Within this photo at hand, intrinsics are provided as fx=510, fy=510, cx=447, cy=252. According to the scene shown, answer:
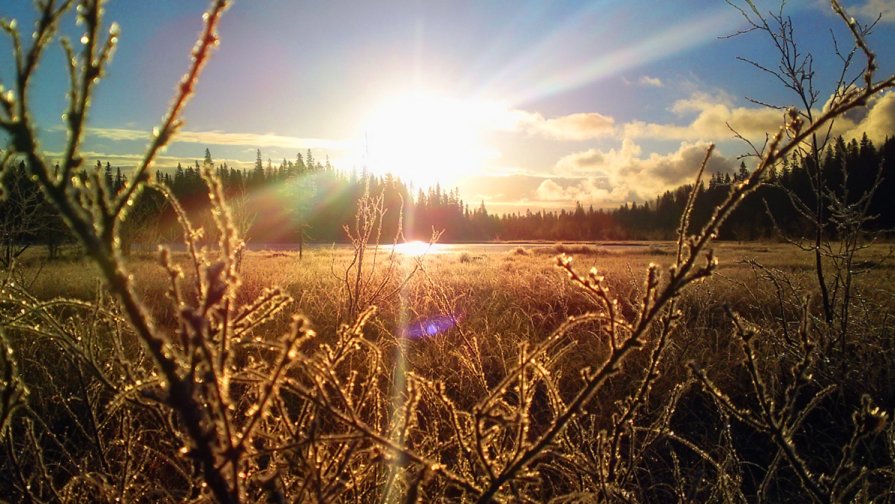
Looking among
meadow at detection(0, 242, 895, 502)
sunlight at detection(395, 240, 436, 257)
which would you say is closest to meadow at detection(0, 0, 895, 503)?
meadow at detection(0, 242, 895, 502)

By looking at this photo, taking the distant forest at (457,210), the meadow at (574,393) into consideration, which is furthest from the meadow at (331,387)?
the distant forest at (457,210)

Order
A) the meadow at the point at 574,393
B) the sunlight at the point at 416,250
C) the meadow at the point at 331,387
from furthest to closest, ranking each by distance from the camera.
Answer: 1. the sunlight at the point at 416,250
2. the meadow at the point at 574,393
3. the meadow at the point at 331,387

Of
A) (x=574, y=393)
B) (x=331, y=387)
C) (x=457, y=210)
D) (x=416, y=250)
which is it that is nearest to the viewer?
(x=331, y=387)

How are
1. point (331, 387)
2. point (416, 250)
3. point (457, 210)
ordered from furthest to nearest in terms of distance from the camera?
1. point (457, 210)
2. point (416, 250)
3. point (331, 387)

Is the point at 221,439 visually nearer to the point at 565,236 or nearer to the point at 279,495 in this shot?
the point at 279,495

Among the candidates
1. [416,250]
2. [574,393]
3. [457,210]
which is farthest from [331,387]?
[457,210]

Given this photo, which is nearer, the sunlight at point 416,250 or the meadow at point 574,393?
the meadow at point 574,393

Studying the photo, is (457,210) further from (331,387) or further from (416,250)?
(331,387)

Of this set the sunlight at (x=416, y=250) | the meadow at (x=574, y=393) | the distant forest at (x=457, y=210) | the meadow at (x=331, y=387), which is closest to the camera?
the meadow at (x=331, y=387)

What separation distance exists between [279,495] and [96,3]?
60cm

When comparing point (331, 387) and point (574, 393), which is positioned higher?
point (331, 387)

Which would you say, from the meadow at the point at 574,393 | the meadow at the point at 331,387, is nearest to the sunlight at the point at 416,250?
the meadow at the point at 574,393

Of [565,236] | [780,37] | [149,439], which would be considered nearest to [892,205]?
[565,236]

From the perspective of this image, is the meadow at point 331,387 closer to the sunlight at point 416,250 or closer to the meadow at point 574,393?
the meadow at point 574,393
